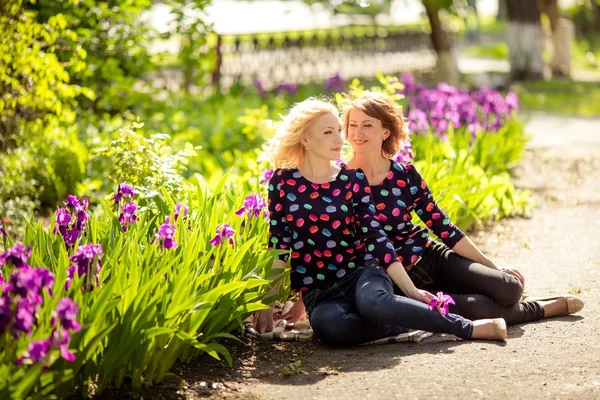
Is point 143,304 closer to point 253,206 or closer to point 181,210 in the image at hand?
point 181,210

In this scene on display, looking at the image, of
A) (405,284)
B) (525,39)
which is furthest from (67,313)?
(525,39)

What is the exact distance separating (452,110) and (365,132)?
12.5 ft

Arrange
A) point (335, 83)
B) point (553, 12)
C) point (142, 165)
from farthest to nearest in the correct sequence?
point (553, 12) < point (335, 83) < point (142, 165)

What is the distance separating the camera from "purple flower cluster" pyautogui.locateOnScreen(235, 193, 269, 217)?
4.64 meters

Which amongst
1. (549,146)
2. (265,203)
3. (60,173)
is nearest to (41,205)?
(60,173)

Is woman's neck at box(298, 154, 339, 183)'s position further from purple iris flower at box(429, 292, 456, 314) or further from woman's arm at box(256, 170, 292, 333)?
purple iris flower at box(429, 292, 456, 314)

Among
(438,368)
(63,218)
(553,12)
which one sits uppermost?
(553,12)

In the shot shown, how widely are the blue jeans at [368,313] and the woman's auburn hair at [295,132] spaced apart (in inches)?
24.0

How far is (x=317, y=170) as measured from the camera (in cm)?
453

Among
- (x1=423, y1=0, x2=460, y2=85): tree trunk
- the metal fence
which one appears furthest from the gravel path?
(x1=423, y1=0, x2=460, y2=85): tree trunk

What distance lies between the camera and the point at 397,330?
14.6ft

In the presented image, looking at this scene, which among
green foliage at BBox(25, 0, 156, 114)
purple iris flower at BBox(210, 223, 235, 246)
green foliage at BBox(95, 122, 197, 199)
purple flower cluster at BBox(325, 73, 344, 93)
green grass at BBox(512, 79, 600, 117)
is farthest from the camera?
green grass at BBox(512, 79, 600, 117)

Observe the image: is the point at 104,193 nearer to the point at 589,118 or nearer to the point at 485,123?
the point at 485,123

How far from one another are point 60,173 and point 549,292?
13.0 ft
